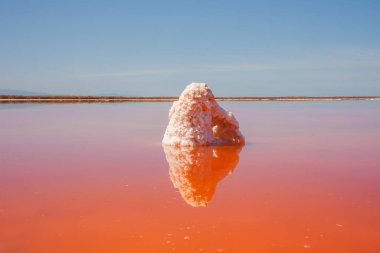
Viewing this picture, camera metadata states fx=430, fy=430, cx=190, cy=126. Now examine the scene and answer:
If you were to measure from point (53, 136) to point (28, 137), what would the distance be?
583mm

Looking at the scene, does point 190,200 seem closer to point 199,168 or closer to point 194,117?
point 199,168

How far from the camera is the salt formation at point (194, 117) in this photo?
340 inches

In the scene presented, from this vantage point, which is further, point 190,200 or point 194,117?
point 194,117

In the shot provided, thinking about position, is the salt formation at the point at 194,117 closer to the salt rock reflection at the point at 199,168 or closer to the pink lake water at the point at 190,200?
the salt rock reflection at the point at 199,168

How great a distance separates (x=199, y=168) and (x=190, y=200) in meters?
1.74

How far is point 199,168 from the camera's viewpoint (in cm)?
630

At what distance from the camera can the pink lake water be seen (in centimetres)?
339

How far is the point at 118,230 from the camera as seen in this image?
11.9 ft

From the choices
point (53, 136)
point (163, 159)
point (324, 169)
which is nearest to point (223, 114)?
point (163, 159)

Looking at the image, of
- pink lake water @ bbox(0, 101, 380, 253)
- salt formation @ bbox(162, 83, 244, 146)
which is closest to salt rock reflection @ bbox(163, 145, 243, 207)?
pink lake water @ bbox(0, 101, 380, 253)

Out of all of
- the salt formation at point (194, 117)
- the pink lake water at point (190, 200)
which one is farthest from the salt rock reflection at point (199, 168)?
the salt formation at point (194, 117)

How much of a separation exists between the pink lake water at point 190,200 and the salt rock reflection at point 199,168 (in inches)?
0.7

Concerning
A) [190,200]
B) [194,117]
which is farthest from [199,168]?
[194,117]

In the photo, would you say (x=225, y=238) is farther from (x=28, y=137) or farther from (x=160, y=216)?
(x=28, y=137)
